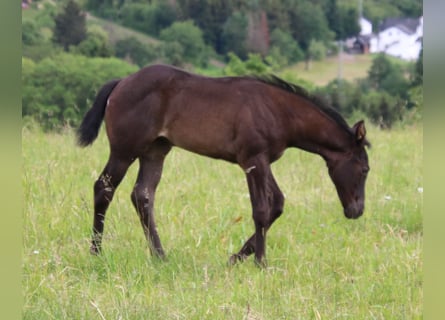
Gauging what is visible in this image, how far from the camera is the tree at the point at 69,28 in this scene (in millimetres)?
20742

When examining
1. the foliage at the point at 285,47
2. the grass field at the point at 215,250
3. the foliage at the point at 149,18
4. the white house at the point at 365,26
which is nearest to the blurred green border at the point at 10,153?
the grass field at the point at 215,250

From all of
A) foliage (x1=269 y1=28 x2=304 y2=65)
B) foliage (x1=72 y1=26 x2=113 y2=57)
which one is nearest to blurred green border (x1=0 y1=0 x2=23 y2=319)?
foliage (x1=72 y1=26 x2=113 y2=57)

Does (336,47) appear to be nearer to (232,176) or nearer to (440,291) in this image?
(232,176)

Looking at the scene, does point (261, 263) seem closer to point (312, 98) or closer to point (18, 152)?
point (312, 98)

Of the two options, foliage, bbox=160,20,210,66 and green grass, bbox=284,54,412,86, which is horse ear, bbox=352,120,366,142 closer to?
foliage, bbox=160,20,210,66

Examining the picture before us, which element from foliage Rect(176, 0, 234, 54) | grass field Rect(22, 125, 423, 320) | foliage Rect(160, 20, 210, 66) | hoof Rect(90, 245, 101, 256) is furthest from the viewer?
foliage Rect(176, 0, 234, 54)

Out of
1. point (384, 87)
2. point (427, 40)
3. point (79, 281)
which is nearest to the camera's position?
point (427, 40)

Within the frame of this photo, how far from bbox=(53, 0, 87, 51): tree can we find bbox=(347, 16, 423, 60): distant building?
31.5 ft

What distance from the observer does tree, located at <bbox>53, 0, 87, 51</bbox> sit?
68.1 ft

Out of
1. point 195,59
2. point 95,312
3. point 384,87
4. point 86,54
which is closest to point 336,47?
point 384,87

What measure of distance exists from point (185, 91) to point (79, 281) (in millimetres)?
1615

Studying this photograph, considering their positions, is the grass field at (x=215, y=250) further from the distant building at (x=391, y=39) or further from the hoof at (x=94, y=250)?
the distant building at (x=391, y=39)

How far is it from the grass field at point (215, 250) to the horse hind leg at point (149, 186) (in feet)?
0.50

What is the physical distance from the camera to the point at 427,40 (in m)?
0.68
